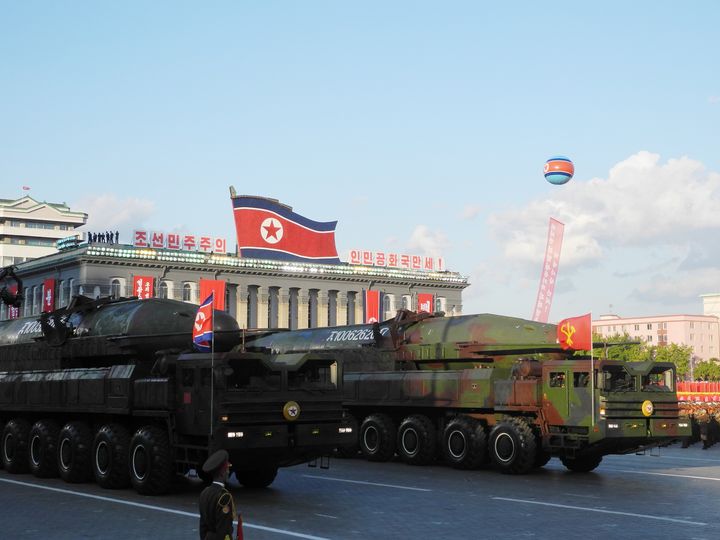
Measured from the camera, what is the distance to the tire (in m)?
22.3


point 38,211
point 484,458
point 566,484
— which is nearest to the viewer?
point 566,484

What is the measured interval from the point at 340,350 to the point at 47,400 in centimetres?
921

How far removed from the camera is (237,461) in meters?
16.7

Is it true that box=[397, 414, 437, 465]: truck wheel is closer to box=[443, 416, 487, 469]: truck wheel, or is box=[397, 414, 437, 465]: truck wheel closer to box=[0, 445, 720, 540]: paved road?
box=[443, 416, 487, 469]: truck wheel

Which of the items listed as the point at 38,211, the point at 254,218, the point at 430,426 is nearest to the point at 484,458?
the point at 430,426

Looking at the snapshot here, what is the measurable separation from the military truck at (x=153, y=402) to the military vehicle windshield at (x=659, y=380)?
6.75 m

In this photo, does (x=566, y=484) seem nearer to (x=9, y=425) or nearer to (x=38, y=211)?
(x=9, y=425)

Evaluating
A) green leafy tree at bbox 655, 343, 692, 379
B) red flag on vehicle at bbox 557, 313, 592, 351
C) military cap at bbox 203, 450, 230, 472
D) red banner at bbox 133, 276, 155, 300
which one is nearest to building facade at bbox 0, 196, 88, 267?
red banner at bbox 133, 276, 155, 300

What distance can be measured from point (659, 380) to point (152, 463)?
10910mm

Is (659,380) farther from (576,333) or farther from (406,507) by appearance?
(406,507)

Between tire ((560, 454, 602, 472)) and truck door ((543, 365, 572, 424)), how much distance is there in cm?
171

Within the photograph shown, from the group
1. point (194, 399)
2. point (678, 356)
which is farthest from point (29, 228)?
point (194, 399)

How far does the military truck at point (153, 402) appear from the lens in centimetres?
1669

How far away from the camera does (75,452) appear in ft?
64.1
